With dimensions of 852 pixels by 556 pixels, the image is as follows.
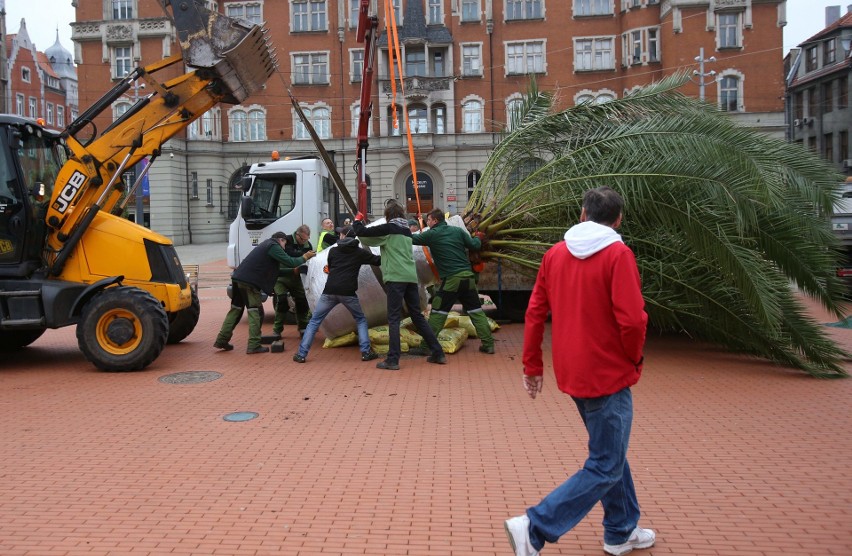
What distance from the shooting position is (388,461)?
562 cm

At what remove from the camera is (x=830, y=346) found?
852cm

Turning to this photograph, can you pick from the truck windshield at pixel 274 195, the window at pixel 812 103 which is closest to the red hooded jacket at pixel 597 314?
the truck windshield at pixel 274 195

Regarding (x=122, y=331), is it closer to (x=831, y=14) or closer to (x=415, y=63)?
(x=415, y=63)

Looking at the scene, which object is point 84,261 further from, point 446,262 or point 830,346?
point 830,346

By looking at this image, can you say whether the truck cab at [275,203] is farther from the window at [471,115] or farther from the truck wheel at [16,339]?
the window at [471,115]

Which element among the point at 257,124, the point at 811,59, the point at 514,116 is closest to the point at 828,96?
the point at 811,59

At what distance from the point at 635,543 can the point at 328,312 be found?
246 inches

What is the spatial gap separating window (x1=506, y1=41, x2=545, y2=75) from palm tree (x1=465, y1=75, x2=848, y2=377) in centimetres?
3657

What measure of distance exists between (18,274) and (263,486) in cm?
A: 602

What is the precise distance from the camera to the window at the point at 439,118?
1816 inches

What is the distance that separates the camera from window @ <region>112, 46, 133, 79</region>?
44.9 metres

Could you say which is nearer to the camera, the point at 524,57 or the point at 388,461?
the point at 388,461

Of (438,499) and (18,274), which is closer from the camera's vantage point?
(438,499)

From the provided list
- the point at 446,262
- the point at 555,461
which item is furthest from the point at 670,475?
the point at 446,262
